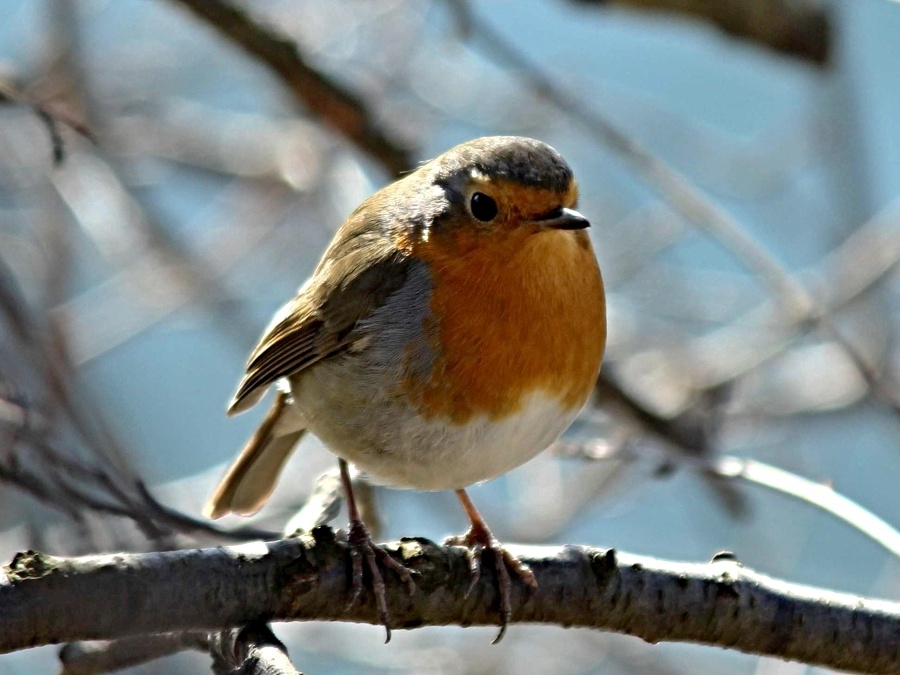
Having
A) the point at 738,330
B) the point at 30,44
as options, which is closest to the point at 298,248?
the point at 30,44

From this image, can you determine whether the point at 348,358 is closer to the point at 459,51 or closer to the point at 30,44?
the point at 459,51

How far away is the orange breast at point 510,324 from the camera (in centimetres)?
317

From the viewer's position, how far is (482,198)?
330 centimetres

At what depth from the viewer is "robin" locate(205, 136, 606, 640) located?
10.4ft

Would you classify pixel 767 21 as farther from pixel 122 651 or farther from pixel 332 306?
pixel 122 651

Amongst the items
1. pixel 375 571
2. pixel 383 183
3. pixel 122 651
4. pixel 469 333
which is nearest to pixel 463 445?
pixel 469 333

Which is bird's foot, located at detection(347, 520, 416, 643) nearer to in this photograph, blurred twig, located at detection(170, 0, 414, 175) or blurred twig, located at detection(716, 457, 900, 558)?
blurred twig, located at detection(716, 457, 900, 558)

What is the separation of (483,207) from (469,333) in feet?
1.17

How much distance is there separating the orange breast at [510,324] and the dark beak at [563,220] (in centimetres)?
6

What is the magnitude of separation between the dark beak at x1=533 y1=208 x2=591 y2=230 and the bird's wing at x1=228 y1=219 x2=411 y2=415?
0.45m

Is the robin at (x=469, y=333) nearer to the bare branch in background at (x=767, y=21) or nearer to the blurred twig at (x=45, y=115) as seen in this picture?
the blurred twig at (x=45, y=115)

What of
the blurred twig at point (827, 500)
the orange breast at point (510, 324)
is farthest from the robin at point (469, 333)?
the blurred twig at point (827, 500)

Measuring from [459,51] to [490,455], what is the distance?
3705 mm

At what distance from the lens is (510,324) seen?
3.20m
